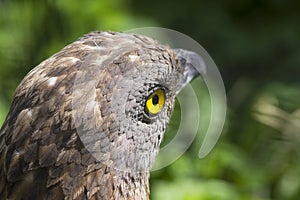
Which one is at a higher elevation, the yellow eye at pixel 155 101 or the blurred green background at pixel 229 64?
the yellow eye at pixel 155 101

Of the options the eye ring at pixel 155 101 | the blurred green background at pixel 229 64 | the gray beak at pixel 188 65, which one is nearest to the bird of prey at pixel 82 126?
the eye ring at pixel 155 101

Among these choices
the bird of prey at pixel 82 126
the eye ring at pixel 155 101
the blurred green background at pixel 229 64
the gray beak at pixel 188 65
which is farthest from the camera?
the blurred green background at pixel 229 64

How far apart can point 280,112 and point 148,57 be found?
102 inches

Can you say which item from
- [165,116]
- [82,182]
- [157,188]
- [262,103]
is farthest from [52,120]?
[262,103]

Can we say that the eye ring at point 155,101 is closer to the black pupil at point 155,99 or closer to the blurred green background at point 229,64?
the black pupil at point 155,99

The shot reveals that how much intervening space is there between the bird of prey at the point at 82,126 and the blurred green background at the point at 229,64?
1129 mm

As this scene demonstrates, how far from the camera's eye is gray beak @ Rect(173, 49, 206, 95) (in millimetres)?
4379

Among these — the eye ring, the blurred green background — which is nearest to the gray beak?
the eye ring

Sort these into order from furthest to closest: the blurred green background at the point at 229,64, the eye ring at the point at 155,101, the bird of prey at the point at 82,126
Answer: the blurred green background at the point at 229,64 < the eye ring at the point at 155,101 < the bird of prey at the point at 82,126

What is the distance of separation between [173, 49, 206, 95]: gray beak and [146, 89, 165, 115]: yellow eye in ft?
0.65

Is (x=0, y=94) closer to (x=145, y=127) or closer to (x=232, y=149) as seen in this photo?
(x=232, y=149)

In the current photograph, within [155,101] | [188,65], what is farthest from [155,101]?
[188,65]

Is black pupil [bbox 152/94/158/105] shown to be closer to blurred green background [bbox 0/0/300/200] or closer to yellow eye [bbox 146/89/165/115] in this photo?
yellow eye [bbox 146/89/165/115]

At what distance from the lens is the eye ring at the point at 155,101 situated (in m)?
4.00
